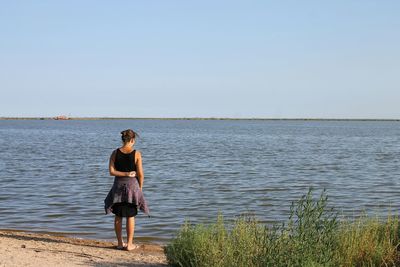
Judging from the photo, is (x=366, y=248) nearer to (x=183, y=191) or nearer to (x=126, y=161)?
(x=126, y=161)

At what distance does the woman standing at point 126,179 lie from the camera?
9.14 m

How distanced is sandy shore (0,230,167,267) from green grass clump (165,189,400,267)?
82cm

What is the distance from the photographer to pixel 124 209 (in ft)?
30.8

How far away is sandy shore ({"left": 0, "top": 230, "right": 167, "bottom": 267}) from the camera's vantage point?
816 centimetres

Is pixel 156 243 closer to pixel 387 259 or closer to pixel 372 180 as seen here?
pixel 387 259

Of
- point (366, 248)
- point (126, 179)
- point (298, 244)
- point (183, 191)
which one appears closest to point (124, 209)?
point (126, 179)

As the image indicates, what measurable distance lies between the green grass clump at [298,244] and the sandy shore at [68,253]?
820 millimetres

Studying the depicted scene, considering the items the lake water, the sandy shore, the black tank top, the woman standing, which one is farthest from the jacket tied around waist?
the lake water

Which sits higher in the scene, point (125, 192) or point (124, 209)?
point (125, 192)

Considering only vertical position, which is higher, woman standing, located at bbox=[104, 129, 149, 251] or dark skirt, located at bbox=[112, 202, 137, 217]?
woman standing, located at bbox=[104, 129, 149, 251]

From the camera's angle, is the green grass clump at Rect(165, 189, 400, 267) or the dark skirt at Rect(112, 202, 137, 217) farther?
the dark skirt at Rect(112, 202, 137, 217)

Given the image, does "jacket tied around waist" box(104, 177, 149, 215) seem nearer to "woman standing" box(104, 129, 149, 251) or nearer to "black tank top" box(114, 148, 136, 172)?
"woman standing" box(104, 129, 149, 251)

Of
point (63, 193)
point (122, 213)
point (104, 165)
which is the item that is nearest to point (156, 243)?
point (122, 213)

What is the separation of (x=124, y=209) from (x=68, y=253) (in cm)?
104
